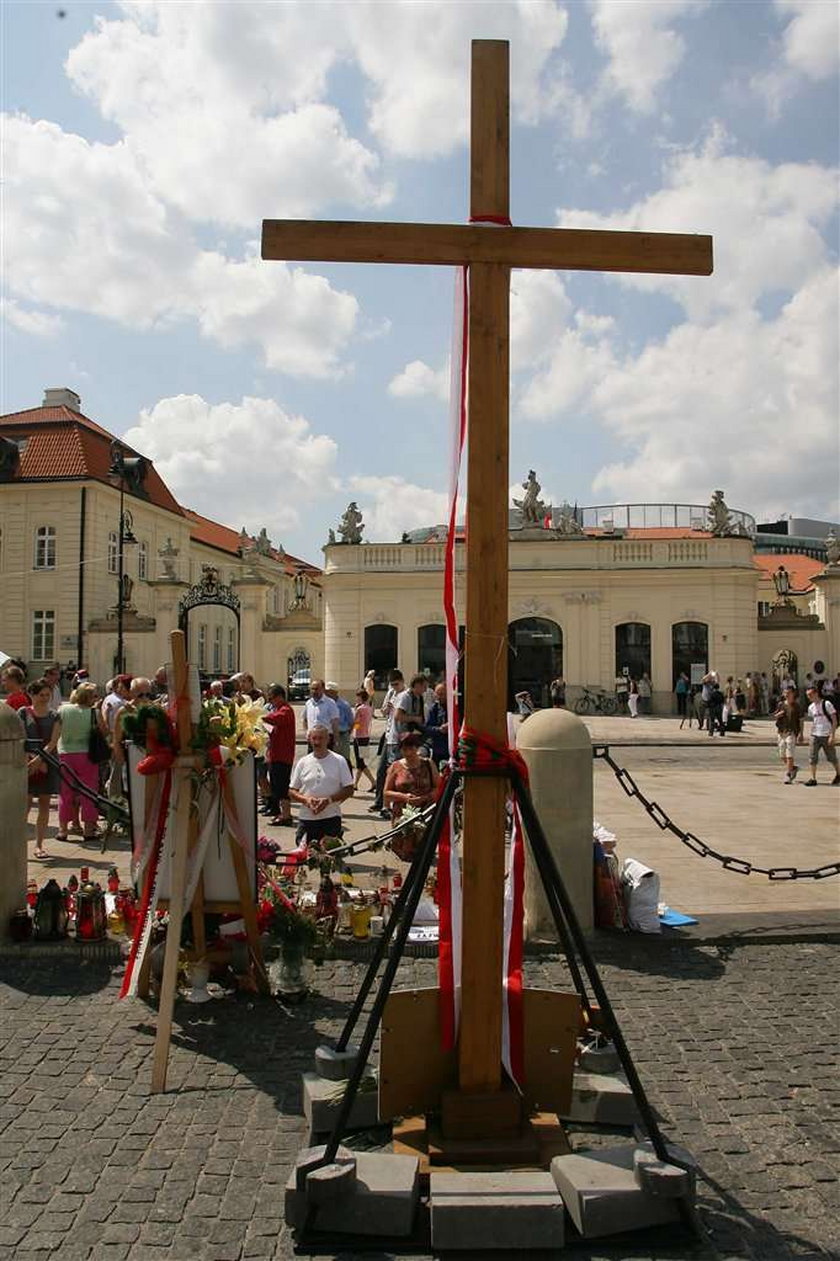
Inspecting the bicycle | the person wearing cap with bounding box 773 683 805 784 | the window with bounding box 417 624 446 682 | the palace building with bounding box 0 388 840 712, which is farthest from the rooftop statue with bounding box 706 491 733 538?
the person wearing cap with bounding box 773 683 805 784

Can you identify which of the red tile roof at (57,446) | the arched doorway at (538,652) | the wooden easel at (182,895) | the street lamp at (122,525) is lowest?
the wooden easel at (182,895)

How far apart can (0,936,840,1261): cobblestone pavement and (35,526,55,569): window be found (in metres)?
36.1

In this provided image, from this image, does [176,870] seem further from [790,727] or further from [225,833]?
[790,727]

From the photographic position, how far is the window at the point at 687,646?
34969 millimetres

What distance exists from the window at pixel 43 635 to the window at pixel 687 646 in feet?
78.5

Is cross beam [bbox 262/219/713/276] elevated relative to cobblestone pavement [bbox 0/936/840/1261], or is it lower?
elevated

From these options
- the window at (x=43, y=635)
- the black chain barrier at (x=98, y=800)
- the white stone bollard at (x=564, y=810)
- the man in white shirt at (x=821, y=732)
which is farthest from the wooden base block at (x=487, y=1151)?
the window at (x=43, y=635)

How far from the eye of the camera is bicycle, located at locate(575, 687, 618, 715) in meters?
34.5

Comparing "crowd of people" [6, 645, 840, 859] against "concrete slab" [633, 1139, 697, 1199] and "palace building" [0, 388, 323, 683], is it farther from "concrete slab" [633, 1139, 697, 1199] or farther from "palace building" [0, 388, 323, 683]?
"palace building" [0, 388, 323, 683]

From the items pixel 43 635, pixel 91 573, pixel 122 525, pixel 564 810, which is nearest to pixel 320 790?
pixel 564 810

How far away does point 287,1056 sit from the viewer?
4.96 metres

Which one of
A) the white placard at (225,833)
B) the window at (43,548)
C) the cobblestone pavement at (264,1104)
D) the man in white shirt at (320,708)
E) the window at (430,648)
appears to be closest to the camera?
the cobblestone pavement at (264,1104)

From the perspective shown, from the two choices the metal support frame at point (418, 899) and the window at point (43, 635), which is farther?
the window at point (43, 635)

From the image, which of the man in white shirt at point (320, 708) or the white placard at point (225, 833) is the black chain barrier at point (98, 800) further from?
the man in white shirt at point (320, 708)
